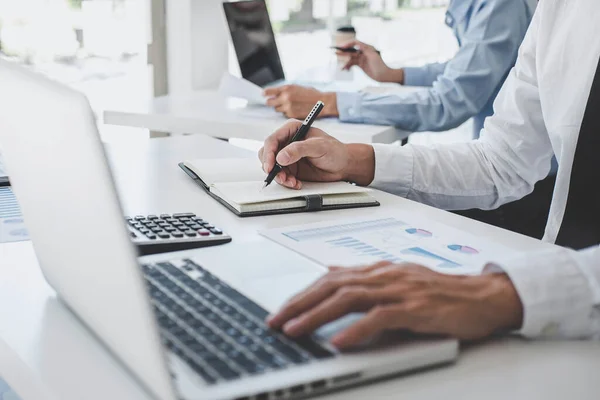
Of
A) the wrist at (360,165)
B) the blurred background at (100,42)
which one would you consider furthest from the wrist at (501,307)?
the blurred background at (100,42)

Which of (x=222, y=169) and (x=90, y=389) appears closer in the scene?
(x=90, y=389)

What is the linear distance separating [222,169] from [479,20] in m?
1.22

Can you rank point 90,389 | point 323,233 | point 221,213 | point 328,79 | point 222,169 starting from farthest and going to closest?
1. point 328,79
2. point 222,169
3. point 221,213
4. point 323,233
5. point 90,389

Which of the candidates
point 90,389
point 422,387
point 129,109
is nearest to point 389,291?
point 422,387

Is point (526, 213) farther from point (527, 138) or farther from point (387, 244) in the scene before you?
point (387, 244)

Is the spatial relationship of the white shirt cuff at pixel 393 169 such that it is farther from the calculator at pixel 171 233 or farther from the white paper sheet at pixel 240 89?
the white paper sheet at pixel 240 89

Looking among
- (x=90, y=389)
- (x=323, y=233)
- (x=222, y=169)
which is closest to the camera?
(x=90, y=389)

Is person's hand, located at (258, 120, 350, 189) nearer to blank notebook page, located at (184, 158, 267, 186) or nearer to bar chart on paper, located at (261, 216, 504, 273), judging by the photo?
blank notebook page, located at (184, 158, 267, 186)

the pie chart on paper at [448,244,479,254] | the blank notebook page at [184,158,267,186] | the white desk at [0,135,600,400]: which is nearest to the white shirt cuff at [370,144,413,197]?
the blank notebook page at [184,158,267,186]

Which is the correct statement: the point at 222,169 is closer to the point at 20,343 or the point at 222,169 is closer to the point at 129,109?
the point at 20,343

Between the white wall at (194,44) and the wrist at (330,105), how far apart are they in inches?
35.5

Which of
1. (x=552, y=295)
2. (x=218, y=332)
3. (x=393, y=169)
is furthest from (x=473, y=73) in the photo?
(x=218, y=332)

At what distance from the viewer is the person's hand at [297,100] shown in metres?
2.19

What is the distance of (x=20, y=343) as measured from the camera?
777mm
